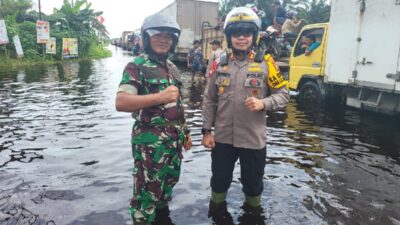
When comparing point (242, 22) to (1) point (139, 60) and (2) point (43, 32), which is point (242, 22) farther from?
(2) point (43, 32)

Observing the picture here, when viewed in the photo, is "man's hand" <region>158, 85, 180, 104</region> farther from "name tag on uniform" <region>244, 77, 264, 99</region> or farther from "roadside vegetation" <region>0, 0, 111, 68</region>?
"roadside vegetation" <region>0, 0, 111, 68</region>

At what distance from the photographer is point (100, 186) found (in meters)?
4.36

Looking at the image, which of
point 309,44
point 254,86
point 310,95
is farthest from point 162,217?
point 309,44

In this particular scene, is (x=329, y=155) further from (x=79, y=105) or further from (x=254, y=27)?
(x=79, y=105)

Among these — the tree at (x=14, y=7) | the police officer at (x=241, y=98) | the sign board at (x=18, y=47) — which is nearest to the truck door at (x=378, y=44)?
the police officer at (x=241, y=98)

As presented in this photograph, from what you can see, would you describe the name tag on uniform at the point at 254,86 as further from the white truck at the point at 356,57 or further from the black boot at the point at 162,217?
the white truck at the point at 356,57

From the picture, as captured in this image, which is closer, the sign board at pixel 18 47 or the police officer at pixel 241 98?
the police officer at pixel 241 98

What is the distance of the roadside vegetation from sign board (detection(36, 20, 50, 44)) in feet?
4.16

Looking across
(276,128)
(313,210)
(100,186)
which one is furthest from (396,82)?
(100,186)

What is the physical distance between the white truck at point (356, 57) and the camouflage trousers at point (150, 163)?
6.40 m

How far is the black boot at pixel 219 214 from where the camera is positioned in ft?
11.5

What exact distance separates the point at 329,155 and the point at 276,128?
1.85 m

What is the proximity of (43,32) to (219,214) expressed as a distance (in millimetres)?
24177

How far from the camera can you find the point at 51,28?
2830 cm
